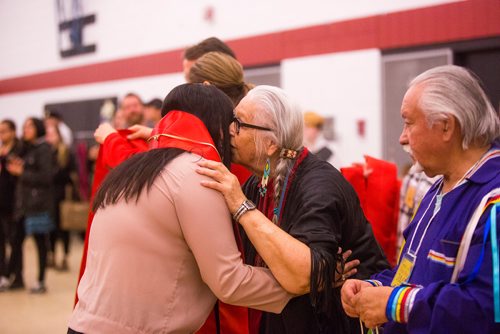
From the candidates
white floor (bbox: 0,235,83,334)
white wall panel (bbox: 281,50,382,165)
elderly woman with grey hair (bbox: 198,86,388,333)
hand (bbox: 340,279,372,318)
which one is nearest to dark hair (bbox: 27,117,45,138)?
white floor (bbox: 0,235,83,334)

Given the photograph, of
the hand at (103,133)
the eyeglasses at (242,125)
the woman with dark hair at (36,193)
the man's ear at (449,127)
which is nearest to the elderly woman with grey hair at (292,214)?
the eyeglasses at (242,125)

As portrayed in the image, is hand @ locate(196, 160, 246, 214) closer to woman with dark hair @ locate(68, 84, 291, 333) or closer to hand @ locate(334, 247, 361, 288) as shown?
woman with dark hair @ locate(68, 84, 291, 333)

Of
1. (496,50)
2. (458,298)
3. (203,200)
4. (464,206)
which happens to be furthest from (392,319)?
(496,50)

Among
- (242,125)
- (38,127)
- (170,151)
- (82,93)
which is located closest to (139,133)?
(242,125)

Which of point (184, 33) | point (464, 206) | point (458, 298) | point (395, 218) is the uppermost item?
point (184, 33)

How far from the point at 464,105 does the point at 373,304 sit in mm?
544

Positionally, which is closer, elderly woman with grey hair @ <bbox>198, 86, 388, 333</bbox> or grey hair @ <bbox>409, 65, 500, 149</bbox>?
grey hair @ <bbox>409, 65, 500, 149</bbox>

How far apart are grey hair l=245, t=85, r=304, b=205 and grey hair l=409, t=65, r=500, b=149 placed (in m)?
0.47

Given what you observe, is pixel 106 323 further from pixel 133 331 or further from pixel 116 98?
pixel 116 98

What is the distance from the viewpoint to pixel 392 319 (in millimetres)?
1417

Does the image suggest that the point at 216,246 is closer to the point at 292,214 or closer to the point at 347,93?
the point at 292,214

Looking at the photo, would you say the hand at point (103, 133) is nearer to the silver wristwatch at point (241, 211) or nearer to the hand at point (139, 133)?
the hand at point (139, 133)

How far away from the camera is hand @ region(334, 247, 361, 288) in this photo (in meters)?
1.74

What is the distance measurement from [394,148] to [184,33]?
3370 millimetres
